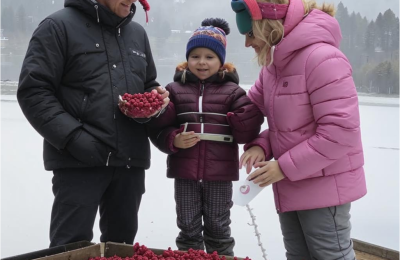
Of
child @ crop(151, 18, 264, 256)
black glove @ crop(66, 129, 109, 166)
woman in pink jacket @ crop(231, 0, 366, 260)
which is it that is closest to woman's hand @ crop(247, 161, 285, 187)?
woman in pink jacket @ crop(231, 0, 366, 260)

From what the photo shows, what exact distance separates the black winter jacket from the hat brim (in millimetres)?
387

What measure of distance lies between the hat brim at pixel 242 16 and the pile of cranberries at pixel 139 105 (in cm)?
35

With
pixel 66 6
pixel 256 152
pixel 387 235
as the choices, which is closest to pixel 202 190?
pixel 256 152

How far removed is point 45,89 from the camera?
129 centimetres

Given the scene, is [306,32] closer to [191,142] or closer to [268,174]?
[268,174]

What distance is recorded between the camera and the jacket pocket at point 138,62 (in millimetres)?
1467

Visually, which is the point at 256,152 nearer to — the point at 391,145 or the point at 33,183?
the point at 33,183

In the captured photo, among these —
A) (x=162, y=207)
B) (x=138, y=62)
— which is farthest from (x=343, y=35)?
(x=138, y=62)

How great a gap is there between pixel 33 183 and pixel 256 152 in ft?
7.42

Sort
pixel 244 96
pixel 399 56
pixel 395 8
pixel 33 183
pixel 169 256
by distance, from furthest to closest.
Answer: pixel 395 8
pixel 399 56
pixel 33 183
pixel 244 96
pixel 169 256

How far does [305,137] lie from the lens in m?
1.24

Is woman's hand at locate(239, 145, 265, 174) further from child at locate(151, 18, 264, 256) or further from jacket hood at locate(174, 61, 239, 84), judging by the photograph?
jacket hood at locate(174, 61, 239, 84)

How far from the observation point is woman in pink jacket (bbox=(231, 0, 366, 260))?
116 cm

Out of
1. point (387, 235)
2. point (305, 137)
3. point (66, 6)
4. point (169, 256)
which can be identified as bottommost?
point (387, 235)
